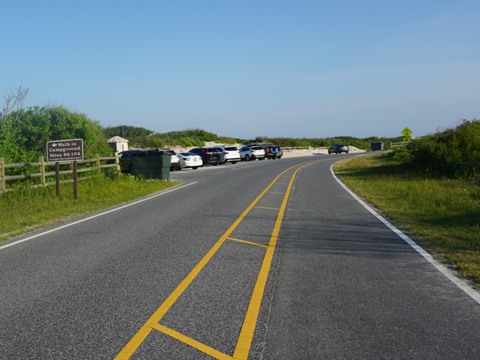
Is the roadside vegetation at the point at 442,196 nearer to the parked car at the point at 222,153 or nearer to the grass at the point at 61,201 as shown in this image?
the grass at the point at 61,201

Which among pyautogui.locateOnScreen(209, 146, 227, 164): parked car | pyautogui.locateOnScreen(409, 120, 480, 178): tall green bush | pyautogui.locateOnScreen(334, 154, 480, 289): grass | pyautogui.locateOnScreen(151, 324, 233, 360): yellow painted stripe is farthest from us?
pyautogui.locateOnScreen(209, 146, 227, 164): parked car

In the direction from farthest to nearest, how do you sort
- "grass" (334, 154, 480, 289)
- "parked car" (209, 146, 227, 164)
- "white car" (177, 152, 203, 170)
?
"parked car" (209, 146, 227, 164) < "white car" (177, 152, 203, 170) < "grass" (334, 154, 480, 289)

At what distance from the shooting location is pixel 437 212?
12953mm

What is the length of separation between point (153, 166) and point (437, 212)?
55.3ft

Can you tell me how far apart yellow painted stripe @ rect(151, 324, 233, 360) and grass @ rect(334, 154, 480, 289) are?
12.2 ft

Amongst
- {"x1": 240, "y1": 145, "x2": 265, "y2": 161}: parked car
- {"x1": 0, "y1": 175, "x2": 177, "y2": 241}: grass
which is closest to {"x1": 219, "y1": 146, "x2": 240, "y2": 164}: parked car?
{"x1": 240, "y1": 145, "x2": 265, "y2": 161}: parked car

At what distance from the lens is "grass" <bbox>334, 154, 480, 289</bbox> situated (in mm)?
8102

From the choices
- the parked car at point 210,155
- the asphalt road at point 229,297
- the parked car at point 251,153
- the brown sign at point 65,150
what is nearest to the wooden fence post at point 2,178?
the brown sign at point 65,150

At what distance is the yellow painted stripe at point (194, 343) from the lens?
417cm

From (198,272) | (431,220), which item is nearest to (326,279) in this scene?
(198,272)

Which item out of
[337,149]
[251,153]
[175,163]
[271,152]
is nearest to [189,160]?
[175,163]

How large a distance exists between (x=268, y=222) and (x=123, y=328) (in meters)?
7.20

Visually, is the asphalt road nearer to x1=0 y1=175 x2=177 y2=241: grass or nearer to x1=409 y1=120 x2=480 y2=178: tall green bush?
x1=0 y1=175 x2=177 y2=241: grass

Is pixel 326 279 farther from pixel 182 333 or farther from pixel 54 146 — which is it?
pixel 54 146
